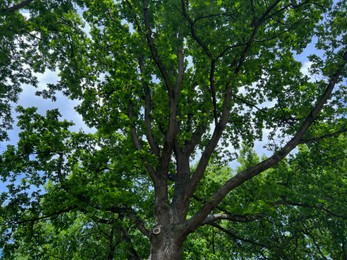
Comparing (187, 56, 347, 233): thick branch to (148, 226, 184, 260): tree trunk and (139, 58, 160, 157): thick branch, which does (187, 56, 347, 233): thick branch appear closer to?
(148, 226, 184, 260): tree trunk

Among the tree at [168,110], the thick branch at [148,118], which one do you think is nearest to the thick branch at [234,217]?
the tree at [168,110]

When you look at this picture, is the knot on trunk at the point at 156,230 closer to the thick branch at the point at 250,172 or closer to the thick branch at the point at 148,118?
the thick branch at the point at 250,172

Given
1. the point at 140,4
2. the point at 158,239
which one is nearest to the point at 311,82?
the point at 140,4

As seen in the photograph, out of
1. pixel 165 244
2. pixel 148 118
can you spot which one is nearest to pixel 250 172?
pixel 165 244

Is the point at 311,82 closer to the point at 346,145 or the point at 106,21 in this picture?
the point at 346,145

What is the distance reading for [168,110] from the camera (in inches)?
458

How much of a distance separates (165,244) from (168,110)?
16.5ft

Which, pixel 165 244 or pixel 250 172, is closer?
pixel 165 244

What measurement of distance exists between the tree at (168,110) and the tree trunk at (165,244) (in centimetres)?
3

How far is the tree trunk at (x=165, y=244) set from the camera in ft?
27.9

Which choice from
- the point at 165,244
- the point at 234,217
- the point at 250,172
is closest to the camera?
the point at 165,244

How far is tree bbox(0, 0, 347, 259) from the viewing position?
9.30 m

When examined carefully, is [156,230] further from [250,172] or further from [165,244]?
[250,172]

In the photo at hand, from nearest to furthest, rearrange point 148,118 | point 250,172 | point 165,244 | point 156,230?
point 165,244 → point 156,230 → point 250,172 → point 148,118
